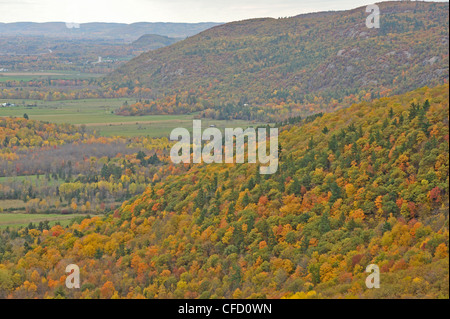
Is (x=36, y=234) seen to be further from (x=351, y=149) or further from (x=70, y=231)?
(x=351, y=149)

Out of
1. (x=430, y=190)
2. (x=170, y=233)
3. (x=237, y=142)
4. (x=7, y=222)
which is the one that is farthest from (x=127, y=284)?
(x=7, y=222)

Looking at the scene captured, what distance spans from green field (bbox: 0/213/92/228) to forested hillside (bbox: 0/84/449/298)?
31227mm

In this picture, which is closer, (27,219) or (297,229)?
(297,229)

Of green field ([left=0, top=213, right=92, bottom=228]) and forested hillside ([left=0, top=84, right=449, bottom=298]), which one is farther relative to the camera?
green field ([left=0, top=213, right=92, bottom=228])

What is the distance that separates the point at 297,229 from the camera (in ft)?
274

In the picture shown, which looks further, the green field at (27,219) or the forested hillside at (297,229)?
the green field at (27,219)

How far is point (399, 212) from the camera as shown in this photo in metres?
73.4

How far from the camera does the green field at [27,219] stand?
15452 centimetres

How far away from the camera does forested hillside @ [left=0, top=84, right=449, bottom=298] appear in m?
65.3

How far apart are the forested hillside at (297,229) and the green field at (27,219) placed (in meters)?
31.2

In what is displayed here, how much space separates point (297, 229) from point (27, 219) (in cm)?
9801

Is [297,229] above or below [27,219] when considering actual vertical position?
above

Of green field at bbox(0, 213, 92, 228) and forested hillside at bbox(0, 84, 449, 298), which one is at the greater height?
forested hillside at bbox(0, 84, 449, 298)

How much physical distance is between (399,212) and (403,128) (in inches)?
740
